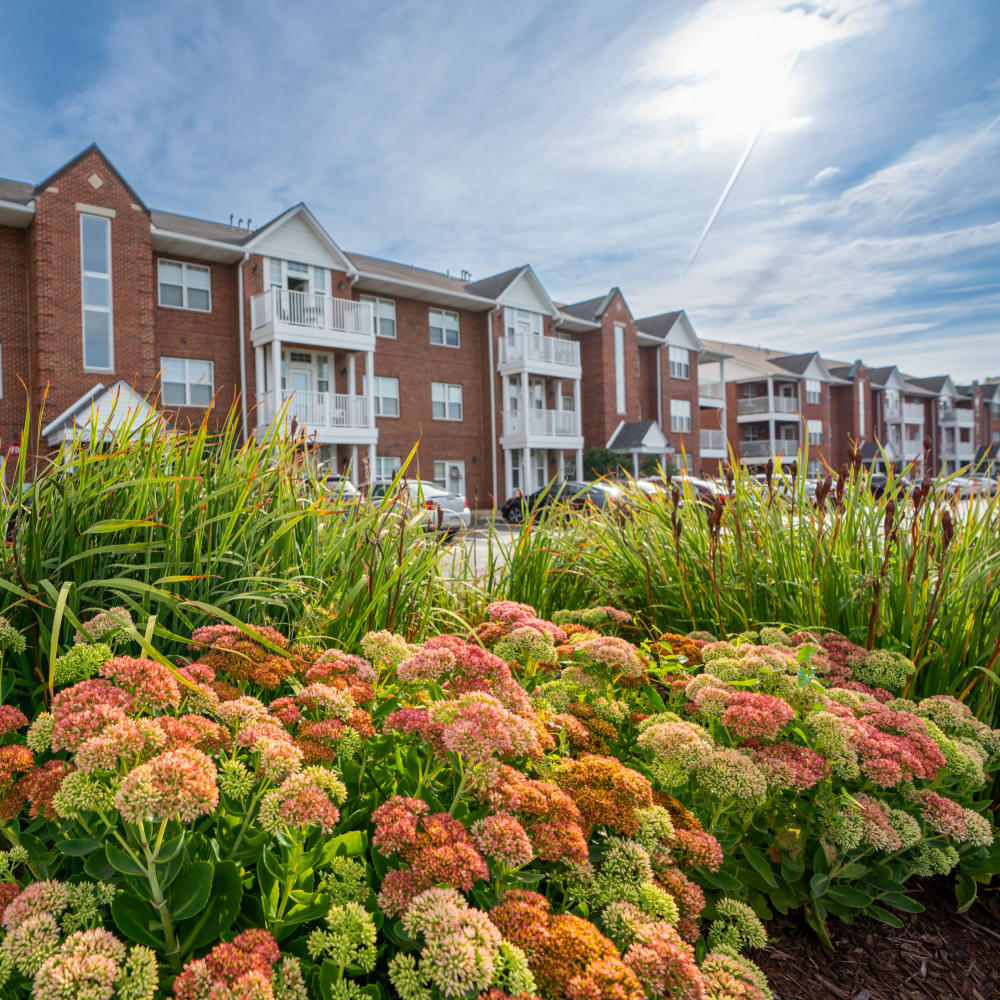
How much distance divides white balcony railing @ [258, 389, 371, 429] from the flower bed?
2286cm

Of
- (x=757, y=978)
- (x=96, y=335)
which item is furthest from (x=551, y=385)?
(x=757, y=978)

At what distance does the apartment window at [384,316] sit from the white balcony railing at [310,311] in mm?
2062

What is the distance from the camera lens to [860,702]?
2.36 m

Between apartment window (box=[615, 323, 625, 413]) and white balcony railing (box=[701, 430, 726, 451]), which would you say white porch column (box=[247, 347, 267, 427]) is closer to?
apartment window (box=[615, 323, 625, 413])

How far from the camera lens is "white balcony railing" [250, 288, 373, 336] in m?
24.7

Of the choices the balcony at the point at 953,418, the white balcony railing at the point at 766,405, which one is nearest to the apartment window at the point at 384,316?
the white balcony railing at the point at 766,405

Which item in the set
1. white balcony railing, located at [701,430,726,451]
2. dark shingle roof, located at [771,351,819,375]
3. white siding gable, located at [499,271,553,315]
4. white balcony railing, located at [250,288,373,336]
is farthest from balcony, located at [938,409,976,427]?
white balcony railing, located at [250,288,373,336]

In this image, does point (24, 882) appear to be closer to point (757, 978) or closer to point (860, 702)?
point (757, 978)

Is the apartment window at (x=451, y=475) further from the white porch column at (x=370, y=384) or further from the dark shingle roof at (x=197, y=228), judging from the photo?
the dark shingle roof at (x=197, y=228)

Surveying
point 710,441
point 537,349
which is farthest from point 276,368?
point 710,441

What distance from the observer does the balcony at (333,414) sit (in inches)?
978

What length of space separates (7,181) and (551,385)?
22896 mm

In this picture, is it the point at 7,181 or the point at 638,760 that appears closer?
the point at 638,760

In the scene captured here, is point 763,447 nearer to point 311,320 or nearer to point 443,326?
point 443,326
